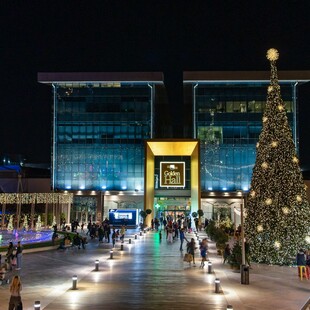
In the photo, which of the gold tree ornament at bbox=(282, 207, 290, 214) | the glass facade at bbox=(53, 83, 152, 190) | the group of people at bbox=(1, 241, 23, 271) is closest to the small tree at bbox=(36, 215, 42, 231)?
the glass facade at bbox=(53, 83, 152, 190)

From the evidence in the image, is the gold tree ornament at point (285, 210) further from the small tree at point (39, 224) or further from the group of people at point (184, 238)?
the small tree at point (39, 224)

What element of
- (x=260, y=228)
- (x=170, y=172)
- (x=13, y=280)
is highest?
(x=170, y=172)

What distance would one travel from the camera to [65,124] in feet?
227

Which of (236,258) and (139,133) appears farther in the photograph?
(139,133)

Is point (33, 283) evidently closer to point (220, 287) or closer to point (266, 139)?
point (220, 287)

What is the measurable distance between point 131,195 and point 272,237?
1833 inches

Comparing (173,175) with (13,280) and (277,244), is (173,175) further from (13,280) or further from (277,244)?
(13,280)

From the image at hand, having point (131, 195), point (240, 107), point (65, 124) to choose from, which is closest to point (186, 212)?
point (131, 195)

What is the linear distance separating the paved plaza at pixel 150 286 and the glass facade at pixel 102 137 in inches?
1661

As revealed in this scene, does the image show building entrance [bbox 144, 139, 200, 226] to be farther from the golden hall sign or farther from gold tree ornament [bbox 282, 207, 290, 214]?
gold tree ornament [bbox 282, 207, 290, 214]

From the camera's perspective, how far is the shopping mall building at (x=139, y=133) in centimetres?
6775

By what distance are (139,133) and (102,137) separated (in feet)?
18.2

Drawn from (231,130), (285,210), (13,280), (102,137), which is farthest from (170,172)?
(13,280)

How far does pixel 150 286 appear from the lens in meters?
17.5
